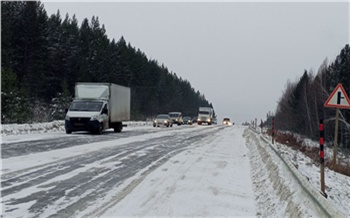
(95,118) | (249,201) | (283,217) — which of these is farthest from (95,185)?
(95,118)

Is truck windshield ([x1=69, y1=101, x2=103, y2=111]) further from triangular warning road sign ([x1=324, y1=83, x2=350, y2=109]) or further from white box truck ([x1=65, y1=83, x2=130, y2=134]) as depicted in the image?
triangular warning road sign ([x1=324, y1=83, x2=350, y2=109])

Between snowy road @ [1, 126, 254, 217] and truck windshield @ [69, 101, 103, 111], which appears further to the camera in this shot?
truck windshield @ [69, 101, 103, 111]

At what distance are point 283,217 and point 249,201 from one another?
56.4 inches

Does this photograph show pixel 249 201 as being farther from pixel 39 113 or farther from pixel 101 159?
pixel 39 113

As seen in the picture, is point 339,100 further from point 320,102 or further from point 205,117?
A: point 320,102

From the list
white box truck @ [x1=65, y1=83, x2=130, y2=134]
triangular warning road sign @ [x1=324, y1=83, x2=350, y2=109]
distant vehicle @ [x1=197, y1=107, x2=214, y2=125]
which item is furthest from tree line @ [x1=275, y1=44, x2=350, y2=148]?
triangular warning road sign @ [x1=324, y1=83, x2=350, y2=109]

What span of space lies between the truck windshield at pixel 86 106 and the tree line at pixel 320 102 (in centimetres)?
3194

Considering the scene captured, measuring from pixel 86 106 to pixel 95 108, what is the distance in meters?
0.64

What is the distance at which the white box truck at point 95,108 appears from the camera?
23281 millimetres

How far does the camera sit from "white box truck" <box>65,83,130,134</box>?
23.3m

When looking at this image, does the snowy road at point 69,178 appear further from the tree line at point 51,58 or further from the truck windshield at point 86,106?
the tree line at point 51,58

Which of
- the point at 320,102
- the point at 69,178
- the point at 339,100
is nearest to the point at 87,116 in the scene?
the point at 69,178

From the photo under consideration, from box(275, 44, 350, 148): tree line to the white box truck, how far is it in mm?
29753

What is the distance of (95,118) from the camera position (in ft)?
77.0
